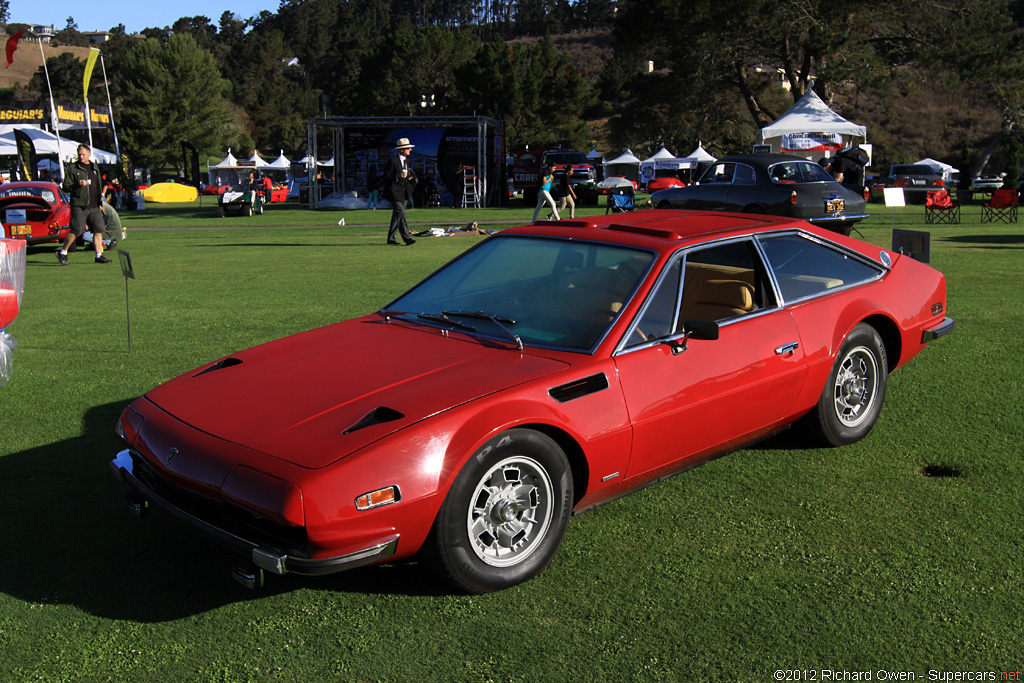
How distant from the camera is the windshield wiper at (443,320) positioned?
4070mm

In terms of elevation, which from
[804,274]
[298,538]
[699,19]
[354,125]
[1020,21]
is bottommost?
[298,538]

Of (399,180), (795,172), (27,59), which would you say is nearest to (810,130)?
(795,172)

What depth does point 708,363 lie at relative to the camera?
3.95 metres

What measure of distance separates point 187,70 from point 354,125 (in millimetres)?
46834

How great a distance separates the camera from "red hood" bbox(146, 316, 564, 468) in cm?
314

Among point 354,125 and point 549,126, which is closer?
point 354,125

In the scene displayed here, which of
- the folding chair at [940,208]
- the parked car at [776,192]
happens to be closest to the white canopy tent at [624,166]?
the folding chair at [940,208]

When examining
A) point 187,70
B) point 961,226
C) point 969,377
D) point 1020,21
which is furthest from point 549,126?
point 969,377

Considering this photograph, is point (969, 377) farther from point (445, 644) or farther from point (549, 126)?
point (549, 126)

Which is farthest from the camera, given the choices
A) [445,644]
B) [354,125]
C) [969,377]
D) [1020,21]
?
[1020,21]

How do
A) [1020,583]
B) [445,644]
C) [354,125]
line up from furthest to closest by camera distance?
[354,125] → [1020,583] → [445,644]

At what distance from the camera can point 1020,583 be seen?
3299mm

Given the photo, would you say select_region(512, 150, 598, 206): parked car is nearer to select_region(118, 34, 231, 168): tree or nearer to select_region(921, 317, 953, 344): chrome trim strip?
select_region(921, 317, 953, 344): chrome trim strip

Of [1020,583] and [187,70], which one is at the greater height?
[187,70]
